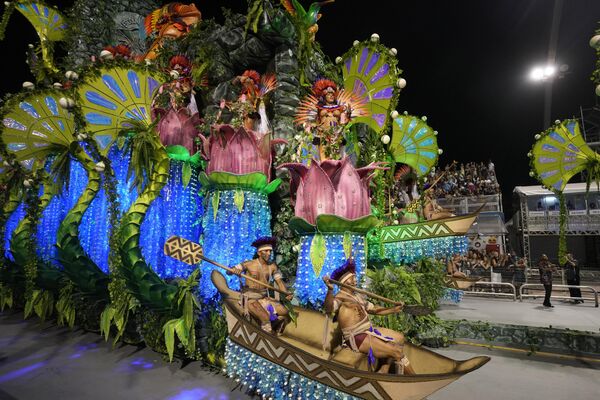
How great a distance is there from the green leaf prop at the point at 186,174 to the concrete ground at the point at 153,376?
3492 mm

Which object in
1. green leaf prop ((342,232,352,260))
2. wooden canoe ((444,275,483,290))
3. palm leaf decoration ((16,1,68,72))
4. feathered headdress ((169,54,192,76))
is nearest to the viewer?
green leaf prop ((342,232,352,260))

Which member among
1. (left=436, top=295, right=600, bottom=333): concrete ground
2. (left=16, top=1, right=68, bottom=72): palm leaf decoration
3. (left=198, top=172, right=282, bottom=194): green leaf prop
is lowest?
(left=436, top=295, right=600, bottom=333): concrete ground

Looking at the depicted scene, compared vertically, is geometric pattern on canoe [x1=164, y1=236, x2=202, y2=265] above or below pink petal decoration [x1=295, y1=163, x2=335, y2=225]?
below

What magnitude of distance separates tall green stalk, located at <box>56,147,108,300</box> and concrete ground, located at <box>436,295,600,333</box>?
814cm

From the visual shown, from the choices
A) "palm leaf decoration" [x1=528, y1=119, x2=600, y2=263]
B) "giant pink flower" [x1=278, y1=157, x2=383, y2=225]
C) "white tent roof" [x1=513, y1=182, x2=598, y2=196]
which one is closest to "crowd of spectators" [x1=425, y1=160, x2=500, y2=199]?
"white tent roof" [x1=513, y1=182, x2=598, y2=196]

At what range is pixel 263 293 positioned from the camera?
512cm

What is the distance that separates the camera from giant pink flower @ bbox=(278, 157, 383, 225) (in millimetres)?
6020

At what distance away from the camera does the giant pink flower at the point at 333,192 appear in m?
6.02

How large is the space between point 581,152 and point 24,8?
51.1ft

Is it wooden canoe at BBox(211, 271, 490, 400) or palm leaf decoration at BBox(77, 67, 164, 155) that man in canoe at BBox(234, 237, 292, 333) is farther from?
palm leaf decoration at BBox(77, 67, 164, 155)

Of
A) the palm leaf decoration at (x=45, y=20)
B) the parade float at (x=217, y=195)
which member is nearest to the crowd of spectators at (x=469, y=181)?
the parade float at (x=217, y=195)

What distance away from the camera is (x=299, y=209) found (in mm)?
6234

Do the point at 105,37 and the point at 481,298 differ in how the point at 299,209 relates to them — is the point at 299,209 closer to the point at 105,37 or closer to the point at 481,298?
the point at 481,298

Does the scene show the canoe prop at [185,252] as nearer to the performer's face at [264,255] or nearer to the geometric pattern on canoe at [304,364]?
the performer's face at [264,255]
